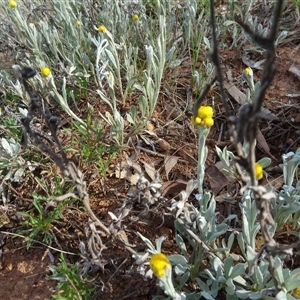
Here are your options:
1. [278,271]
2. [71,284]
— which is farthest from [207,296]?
[71,284]

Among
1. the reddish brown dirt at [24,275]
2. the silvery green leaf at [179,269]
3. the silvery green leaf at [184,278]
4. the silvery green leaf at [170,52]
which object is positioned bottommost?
the reddish brown dirt at [24,275]

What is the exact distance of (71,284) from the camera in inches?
50.4

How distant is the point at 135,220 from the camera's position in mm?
1411

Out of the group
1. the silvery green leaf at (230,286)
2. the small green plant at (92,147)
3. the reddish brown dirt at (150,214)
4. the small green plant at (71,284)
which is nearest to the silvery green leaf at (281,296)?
the silvery green leaf at (230,286)

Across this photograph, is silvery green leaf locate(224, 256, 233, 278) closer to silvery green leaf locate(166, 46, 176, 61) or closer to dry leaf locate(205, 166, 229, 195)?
dry leaf locate(205, 166, 229, 195)

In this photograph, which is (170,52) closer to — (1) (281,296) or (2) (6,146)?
(2) (6,146)


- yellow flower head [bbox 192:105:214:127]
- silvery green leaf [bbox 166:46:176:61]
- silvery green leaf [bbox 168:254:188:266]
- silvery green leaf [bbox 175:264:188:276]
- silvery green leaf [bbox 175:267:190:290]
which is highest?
yellow flower head [bbox 192:105:214:127]

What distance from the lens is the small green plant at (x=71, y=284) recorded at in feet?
4.24

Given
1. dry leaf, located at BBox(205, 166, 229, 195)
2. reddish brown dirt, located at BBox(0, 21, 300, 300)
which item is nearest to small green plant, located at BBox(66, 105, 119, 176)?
reddish brown dirt, located at BBox(0, 21, 300, 300)

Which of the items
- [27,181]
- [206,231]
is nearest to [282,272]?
[206,231]

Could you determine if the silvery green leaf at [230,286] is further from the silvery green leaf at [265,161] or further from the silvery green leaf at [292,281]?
the silvery green leaf at [265,161]

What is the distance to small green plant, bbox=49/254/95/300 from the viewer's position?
4.24ft

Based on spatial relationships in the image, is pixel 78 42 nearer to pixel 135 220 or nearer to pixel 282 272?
pixel 135 220

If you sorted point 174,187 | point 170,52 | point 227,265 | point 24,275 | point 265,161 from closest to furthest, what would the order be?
point 227,265
point 265,161
point 24,275
point 174,187
point 170,52
